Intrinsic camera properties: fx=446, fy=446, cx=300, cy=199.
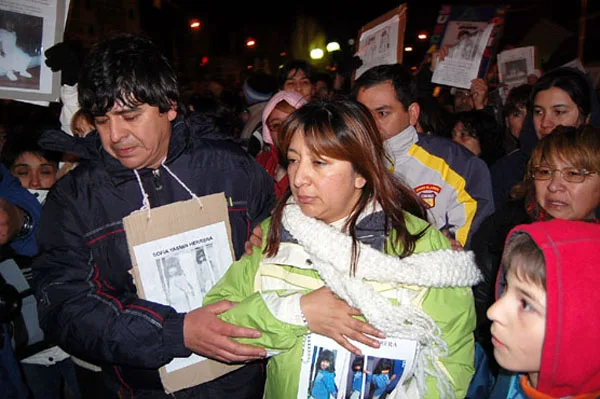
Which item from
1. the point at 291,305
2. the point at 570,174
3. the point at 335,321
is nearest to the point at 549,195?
the point at 570,174

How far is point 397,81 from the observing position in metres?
3.14

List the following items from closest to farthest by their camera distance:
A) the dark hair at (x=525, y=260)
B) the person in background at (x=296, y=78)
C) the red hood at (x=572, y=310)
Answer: the red hood at (x=572, y=310)
the dark hair at (x=525, y=260)
the person in background at (x=296, y=78)

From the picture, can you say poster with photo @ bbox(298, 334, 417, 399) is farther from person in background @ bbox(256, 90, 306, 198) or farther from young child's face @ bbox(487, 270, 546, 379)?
person in background @ bbox(256, 90, 306, 198)

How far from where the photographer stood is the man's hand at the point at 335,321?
1.64 metres

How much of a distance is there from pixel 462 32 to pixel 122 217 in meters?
4.49

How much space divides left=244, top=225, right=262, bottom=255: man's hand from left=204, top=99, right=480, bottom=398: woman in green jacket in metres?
0.04

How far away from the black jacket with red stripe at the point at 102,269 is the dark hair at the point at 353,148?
0.49 m

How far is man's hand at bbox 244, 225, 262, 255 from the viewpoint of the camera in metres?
1.93

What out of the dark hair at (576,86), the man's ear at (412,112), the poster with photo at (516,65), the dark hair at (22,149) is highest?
the poster with photo at (516,65)

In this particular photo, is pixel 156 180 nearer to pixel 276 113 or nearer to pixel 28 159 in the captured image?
pixel 276 113

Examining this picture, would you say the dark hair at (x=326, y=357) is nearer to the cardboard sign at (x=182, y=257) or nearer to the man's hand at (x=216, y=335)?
the man's hand at (x=216, y=335)

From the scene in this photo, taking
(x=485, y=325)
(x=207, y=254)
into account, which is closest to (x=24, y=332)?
(x=207, y=254)

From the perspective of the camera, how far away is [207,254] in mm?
1943

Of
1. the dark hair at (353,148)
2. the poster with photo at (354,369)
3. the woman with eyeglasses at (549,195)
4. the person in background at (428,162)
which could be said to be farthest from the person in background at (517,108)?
the poster with photo at (354,369)
